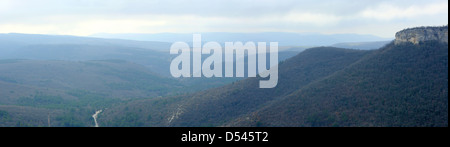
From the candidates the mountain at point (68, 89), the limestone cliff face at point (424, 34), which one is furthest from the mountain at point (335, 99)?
the mountain at point (68, 89)

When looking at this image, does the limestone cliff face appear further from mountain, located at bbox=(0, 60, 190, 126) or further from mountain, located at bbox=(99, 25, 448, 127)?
mountain, located at bbox=(0, 60, 190, 126)

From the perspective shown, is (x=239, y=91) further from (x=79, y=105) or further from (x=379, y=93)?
(x=79, y=105)

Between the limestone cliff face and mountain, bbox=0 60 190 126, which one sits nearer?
the limestone cliff face

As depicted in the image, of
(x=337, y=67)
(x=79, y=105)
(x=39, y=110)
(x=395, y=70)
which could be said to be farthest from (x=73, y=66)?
(x=395, y=70)

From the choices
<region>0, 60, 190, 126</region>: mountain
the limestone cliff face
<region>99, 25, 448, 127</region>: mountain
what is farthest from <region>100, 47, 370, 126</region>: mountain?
<region>0, 60, 190, 126</region>: mountain

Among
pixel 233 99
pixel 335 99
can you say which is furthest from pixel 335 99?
pixel 233 99

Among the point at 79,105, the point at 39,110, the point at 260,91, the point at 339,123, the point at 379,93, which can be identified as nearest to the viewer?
the point at 339,123
